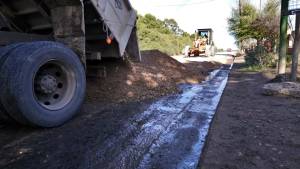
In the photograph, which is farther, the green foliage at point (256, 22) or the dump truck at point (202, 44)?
the dump truck at point (202, 44)

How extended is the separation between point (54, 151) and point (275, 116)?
11.8 ft

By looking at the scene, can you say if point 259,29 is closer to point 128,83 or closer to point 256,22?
point 256,22

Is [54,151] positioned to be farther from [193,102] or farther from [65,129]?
[193,102]

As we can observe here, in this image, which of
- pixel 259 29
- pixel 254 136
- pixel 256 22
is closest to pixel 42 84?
pixel 254 136

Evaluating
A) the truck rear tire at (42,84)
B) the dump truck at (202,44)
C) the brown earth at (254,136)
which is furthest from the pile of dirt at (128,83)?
the dump truck at (202,44)

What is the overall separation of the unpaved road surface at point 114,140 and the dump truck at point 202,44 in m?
22.3

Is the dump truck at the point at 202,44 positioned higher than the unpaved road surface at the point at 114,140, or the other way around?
the dump truck at the point at 202,44

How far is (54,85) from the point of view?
4312 mm

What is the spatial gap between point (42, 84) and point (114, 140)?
1395 millimetres

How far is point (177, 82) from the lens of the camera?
9.12 meters

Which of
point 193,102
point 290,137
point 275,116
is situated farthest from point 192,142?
point 193,102

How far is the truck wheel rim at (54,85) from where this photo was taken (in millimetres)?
4195

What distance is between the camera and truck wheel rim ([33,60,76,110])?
13.8 ft

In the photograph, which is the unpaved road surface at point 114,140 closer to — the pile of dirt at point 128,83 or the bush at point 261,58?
the pile of dirt at point 128,83
